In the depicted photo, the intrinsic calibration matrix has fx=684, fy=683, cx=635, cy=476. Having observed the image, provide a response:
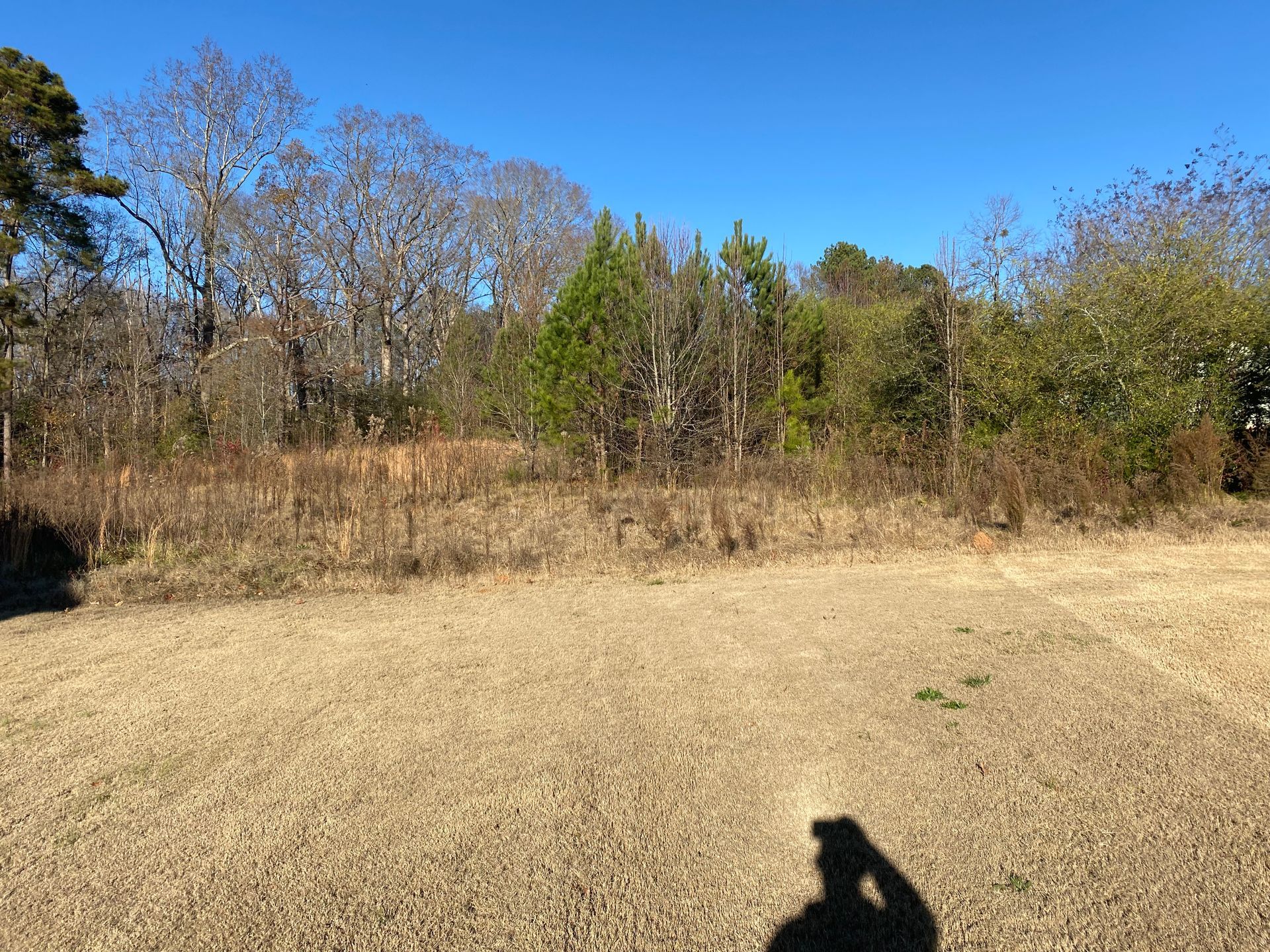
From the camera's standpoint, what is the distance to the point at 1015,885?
8.08 ft

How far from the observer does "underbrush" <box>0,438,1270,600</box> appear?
8.08 m

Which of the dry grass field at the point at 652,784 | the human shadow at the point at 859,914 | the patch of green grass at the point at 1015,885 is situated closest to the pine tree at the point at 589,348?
the dry grass field at the point at 652,784

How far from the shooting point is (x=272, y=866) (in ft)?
8.66

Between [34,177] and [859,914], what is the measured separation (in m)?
22.5

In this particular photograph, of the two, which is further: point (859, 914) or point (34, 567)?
point (34, 567)

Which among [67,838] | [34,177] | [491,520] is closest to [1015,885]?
[67,838]

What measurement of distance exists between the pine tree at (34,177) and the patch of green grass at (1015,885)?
1690 centimetres

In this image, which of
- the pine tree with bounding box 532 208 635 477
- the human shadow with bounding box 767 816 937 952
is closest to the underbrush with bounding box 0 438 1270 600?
the pine tree with bounding box 532 208 635 477

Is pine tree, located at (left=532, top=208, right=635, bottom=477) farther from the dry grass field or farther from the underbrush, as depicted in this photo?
the dry grass field

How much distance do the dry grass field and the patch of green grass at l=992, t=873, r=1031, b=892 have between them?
19 mm

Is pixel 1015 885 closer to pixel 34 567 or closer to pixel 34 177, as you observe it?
pixel 34 567

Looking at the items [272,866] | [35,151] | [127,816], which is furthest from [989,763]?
[35,151]

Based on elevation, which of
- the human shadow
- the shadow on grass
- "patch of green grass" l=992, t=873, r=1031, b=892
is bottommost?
the human shadow

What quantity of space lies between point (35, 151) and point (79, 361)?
536 cm
